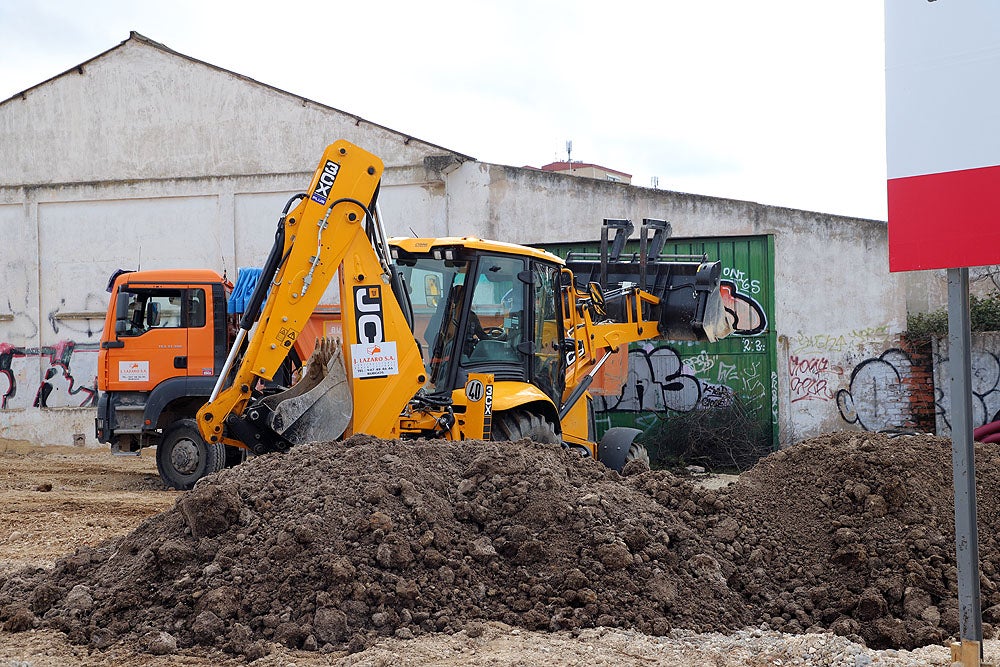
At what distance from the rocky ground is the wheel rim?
211 inches

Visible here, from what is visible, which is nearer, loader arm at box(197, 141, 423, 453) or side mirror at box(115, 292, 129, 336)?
loader arm at box(197, 141, 423, 453)

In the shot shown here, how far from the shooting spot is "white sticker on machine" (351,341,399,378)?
8.07m

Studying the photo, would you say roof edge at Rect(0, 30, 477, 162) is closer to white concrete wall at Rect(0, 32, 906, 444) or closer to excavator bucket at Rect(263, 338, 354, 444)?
white concrete wall at Rect(0, 32, 906, 444)

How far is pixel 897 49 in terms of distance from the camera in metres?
3.68

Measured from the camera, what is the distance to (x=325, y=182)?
8.52m

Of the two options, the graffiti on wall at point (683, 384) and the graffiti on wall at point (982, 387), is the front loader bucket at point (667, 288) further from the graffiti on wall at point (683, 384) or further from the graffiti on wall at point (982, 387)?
the graffiti on wall at point (982, 387)

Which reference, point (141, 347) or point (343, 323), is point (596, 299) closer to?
point (343, 323)

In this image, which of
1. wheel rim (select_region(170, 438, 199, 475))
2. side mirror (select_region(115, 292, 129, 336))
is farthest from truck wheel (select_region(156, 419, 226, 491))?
side mirror (select_region(115, 292, 129, 336))

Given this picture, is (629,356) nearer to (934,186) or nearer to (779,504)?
(779,504)

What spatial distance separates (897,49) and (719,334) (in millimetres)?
8094

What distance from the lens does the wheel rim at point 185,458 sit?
1173cm

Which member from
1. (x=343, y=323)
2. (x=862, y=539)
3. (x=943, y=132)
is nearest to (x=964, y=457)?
(x=943, y=132)

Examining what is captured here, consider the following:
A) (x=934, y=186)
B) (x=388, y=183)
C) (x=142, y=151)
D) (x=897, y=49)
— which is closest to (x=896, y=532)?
(x=934, y=186)

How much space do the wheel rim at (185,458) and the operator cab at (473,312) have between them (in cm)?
443
